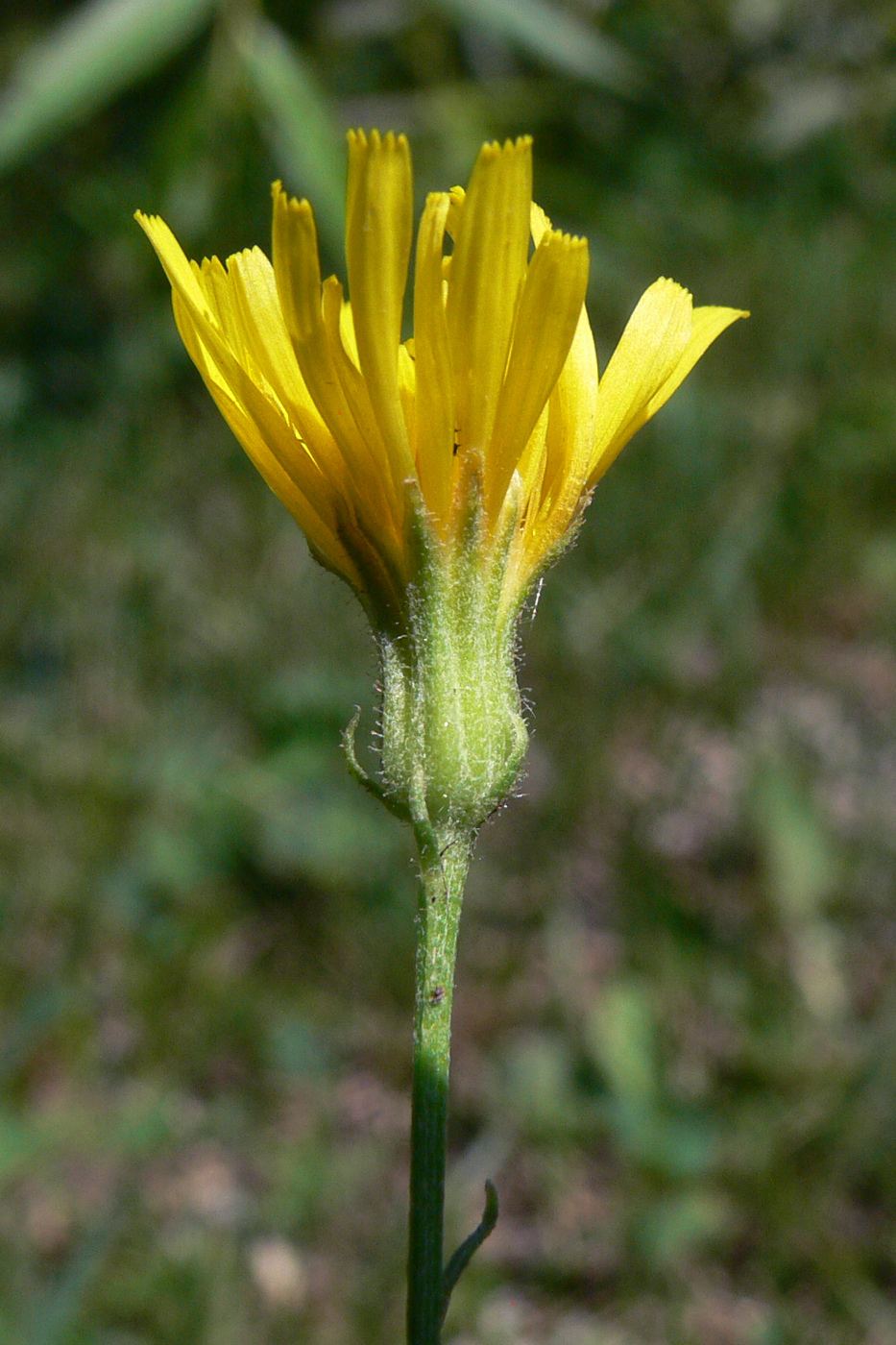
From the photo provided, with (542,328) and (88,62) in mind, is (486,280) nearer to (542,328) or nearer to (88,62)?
(542,328)

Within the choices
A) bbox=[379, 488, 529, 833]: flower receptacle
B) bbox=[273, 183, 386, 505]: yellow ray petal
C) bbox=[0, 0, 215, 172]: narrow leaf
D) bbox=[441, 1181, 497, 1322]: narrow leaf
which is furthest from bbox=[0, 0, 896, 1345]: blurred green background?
bbox=[273, 183, 386, 505]: yellow ray petal

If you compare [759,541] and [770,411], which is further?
[770,411]

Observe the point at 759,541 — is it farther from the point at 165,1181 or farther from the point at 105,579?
the point at 165,1181

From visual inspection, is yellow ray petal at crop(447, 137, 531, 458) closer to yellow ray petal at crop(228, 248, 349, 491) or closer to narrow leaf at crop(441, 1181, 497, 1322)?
yellow ray petal at crop(228, 248, 349, 491)

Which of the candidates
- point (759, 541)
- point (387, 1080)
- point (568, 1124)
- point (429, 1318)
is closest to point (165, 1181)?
point (387, 1080)

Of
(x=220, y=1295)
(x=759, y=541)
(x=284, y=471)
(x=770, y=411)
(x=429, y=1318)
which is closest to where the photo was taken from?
(x=429, y=1318)

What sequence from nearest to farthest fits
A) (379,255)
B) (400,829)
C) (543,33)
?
(379,255)
(543,33)
(400,829)

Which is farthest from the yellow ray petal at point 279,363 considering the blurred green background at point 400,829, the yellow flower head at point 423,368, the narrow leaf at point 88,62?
the narrow leaf at point 88,62

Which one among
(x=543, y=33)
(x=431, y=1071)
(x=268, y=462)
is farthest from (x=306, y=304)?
(x=543, y=33)
